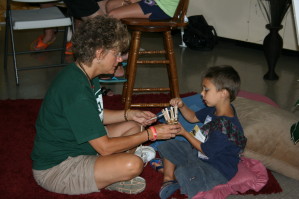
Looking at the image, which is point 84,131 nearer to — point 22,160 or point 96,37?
point 96,37

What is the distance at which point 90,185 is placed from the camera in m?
1.86

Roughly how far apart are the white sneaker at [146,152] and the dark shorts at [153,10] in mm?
994

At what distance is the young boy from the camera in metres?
1.94

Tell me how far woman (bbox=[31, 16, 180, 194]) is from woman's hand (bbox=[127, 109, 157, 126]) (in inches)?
10.6

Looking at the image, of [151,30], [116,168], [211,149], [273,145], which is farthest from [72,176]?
[151,30]

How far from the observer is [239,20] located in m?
5.04

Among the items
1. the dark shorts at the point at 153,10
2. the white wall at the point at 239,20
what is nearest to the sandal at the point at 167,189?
the dark shorts at the point at 153,10

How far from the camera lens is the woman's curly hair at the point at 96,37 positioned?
178 cm

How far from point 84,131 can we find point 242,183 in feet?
2.82

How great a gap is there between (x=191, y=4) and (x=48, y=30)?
200 centimetres

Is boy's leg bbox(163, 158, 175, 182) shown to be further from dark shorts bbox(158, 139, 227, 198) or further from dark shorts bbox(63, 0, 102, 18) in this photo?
dark shorts bbox(63, 0, 102, 18)

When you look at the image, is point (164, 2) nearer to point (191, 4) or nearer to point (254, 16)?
point (254, 16)

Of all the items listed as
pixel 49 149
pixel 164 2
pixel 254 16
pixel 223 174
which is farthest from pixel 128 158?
pixel 254 16

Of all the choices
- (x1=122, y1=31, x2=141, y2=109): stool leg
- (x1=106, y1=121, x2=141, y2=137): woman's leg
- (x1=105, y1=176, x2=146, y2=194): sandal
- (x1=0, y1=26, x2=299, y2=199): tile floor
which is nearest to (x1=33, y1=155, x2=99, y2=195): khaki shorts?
(x1=105, y1=176, x2=146, y2=194): sandal
